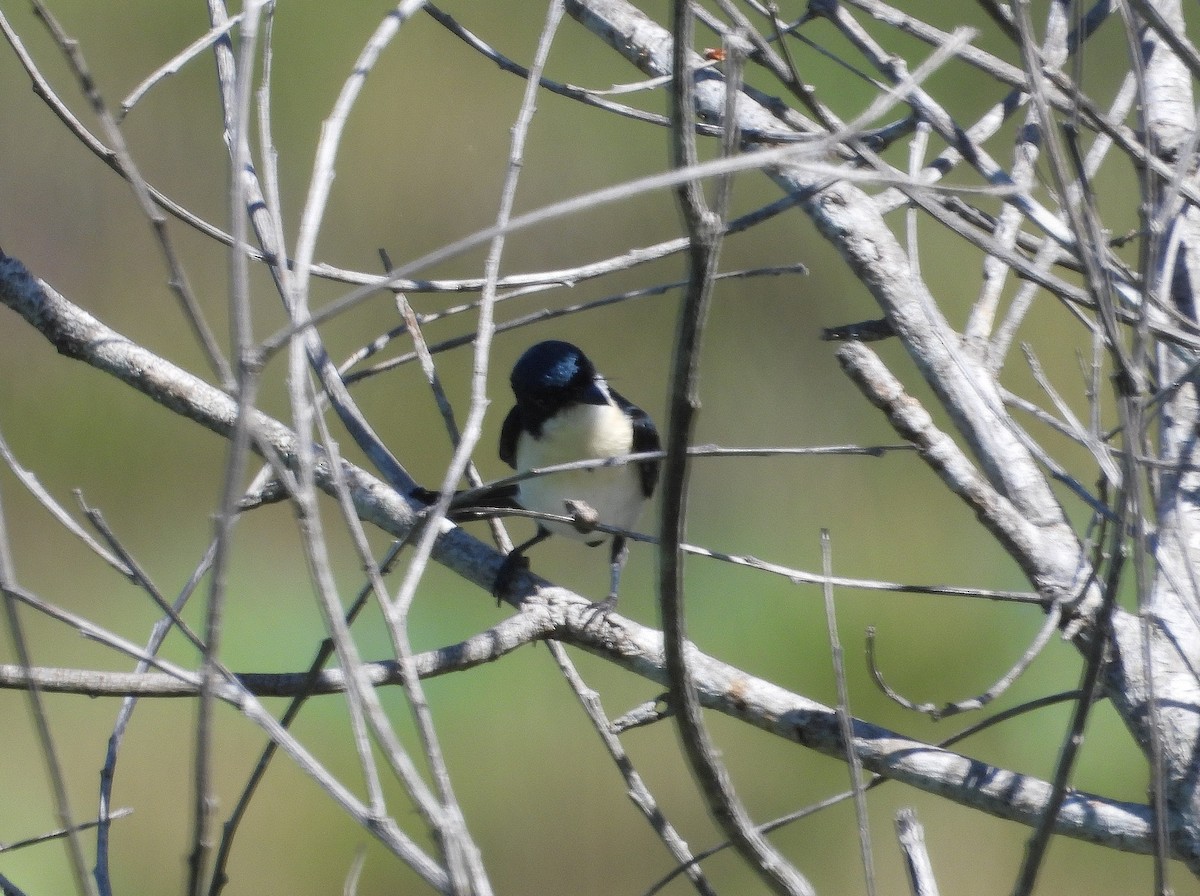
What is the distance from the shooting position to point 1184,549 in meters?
1.10

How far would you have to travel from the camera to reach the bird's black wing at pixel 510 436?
7.63 ft

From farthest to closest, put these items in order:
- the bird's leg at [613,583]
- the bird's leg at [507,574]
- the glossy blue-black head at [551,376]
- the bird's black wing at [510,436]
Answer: the bird's black wing at [510,436], the glossy blue-black head at [551,376], the bird's leg at [507,574], the bird's leg at [613,583]

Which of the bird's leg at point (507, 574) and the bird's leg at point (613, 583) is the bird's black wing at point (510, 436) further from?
the bird's leg at point (507, 574)

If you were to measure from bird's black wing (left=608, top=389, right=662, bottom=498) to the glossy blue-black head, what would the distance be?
0.62 feet

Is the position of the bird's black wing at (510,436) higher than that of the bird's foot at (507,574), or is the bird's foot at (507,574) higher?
the bird's black wing at (510,436)

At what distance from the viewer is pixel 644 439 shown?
238 cm

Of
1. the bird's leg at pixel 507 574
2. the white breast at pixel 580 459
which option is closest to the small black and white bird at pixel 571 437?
the white breast at pixel 580 459

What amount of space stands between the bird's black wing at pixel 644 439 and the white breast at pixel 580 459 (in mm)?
24

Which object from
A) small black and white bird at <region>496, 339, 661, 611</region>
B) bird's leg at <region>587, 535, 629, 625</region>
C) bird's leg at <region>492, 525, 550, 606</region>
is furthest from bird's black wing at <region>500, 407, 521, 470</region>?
bird's leg at <region>492, 525, 550, 606</region>

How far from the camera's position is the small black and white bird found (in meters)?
2.17

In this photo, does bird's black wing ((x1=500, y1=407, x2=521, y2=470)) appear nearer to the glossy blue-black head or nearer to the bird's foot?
the glossy blue-black head

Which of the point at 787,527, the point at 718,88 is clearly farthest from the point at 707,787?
the point at 787,527

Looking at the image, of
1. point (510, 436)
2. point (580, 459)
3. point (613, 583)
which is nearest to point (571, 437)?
point (580, 459)

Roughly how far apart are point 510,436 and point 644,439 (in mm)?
286
